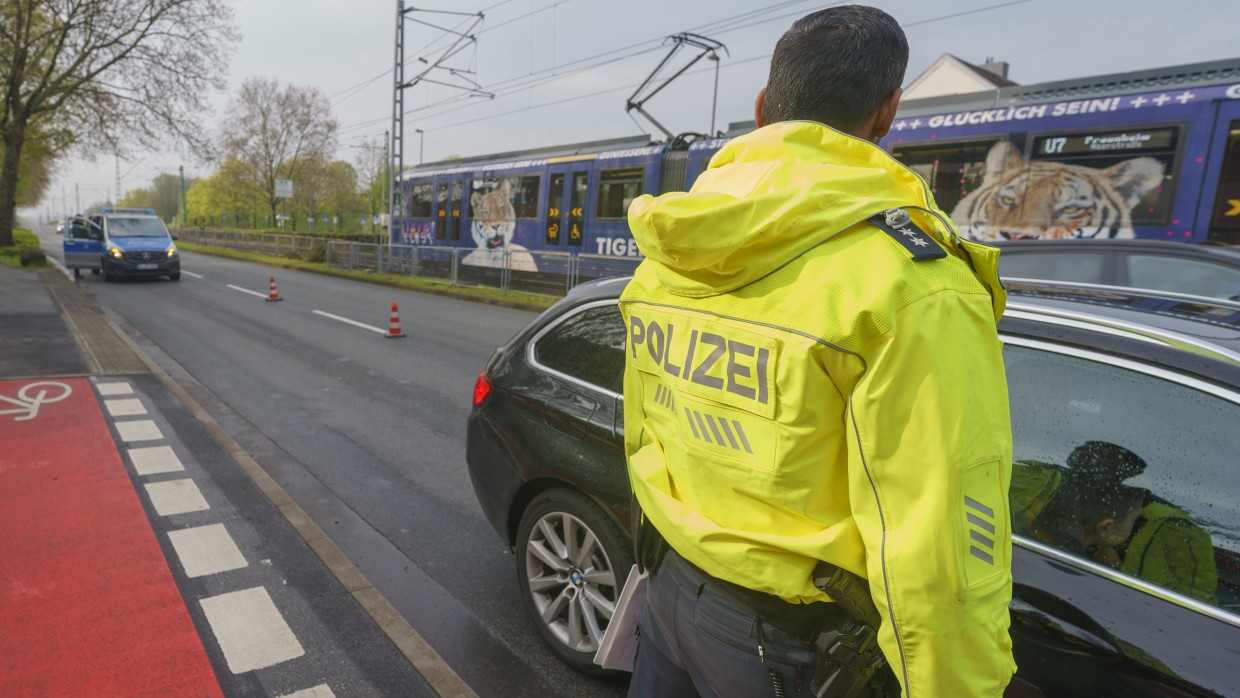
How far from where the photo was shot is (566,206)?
57.9ft

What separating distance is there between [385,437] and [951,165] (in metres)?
9.73

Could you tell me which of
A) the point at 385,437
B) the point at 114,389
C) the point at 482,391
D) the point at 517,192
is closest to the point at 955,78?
the point at 517,192

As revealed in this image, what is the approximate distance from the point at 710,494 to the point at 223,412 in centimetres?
643

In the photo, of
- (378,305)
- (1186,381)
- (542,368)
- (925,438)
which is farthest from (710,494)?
(378,305)

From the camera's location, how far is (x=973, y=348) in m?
1.03

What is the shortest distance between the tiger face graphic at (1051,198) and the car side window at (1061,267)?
13.4 ft

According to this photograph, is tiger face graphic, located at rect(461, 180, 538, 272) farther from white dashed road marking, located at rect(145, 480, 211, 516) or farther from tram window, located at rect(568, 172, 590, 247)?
white dashed road marking, located at rect(145, 480, 211, 516)

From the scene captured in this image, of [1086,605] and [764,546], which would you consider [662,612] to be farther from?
[1086,605]

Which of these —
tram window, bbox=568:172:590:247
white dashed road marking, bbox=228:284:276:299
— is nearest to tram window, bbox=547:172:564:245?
tram window, bbox=568:172:590:247

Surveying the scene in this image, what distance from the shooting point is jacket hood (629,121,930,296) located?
1100 millimetres

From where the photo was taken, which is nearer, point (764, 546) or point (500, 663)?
A: point (764, 546)

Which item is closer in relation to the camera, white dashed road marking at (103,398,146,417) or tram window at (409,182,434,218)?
white dashed road marking at (103,398,146,417)

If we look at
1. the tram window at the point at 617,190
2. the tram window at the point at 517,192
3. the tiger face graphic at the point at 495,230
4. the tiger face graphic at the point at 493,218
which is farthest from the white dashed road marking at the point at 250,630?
the tiger face graphic at the point at 493,218

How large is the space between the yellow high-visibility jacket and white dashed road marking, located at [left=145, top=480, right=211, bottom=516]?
12.8 ft
